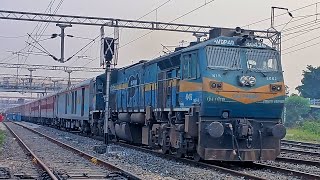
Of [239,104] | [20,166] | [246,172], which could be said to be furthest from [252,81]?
[20,166]

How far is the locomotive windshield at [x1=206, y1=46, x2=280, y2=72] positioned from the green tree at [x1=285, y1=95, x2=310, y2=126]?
50.5 m

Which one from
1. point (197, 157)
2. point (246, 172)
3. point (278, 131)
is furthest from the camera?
point (197, 157)

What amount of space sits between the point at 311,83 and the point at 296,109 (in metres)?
14.2

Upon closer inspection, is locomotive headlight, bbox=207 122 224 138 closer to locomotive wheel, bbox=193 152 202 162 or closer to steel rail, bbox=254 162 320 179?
locomotive wheel, bbox=193 152 202 162

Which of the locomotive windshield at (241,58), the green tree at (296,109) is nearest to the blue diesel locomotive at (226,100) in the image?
the locomotive windshield at (241,58)

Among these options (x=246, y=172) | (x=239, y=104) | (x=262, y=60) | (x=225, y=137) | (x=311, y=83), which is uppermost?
(x=311, y=83)

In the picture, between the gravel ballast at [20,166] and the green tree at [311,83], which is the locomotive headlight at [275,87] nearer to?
the gravel ballast at [20,166]

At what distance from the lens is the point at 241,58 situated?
46.4 feet

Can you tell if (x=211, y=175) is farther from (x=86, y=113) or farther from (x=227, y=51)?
(x=86, y=113)

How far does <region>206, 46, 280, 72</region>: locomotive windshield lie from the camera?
13913 millimetres

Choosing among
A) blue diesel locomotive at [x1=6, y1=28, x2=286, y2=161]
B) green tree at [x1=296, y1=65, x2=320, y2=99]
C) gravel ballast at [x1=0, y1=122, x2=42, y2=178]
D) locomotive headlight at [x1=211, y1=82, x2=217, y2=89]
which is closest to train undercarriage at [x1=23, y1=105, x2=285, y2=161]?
blue diesel locomotive at [x1=6, y1=28, x2=286, y2=161]

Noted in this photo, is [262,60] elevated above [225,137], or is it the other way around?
[262,60]

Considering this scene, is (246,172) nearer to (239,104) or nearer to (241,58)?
(239,104)

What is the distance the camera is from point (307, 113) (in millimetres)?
67062
